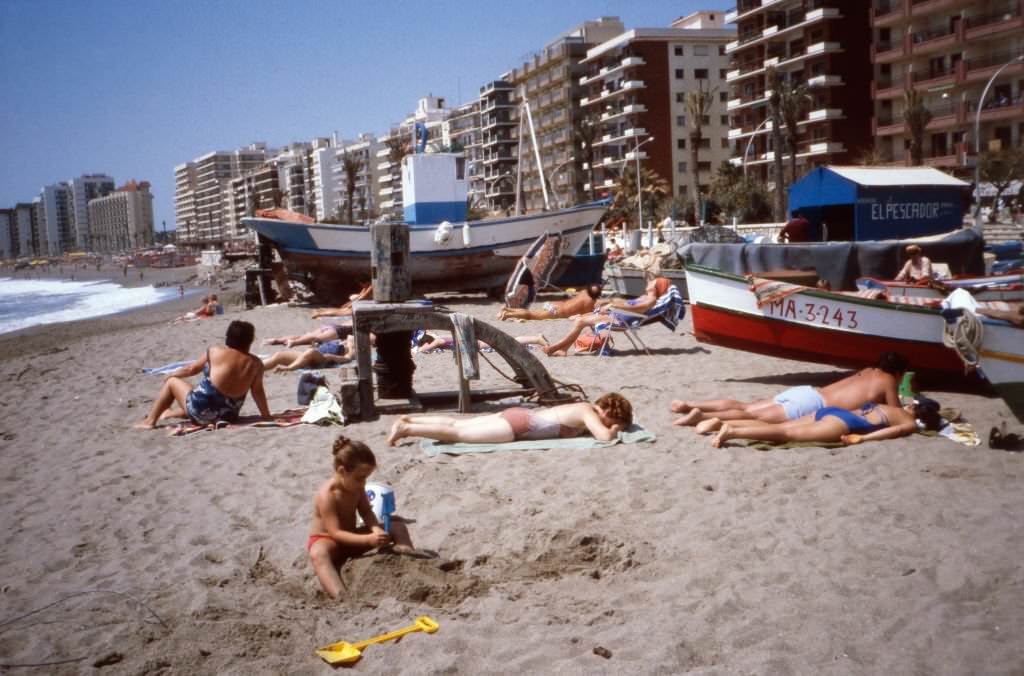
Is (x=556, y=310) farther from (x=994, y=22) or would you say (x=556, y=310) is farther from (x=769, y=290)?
(x=994, y=22)

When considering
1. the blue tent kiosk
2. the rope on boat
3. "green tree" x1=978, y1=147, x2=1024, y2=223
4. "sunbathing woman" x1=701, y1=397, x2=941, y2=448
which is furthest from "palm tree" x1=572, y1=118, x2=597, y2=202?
"sunbathing woman" x1=701, y1=397, x2=941, y2=448

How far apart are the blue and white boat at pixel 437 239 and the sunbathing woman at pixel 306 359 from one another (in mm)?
8359

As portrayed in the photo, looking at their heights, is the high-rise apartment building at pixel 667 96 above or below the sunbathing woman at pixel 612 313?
above

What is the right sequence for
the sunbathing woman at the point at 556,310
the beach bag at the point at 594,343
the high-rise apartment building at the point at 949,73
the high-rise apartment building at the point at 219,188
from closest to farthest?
the beach bag at the point at 594,343 → the sunbathing woman at the point at 556,310 → the high-rise apartment building at the point at 949,73 → the high-rise apartment building at the point at 219,188

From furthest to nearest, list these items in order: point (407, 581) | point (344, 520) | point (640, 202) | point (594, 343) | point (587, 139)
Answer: point (587, 139)
point (640, 202)
point (594, 343)
point (344, 520)
point (407, 581)

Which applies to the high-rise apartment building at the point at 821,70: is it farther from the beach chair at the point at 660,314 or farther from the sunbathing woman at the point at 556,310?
the beach chair at the point at 660,314

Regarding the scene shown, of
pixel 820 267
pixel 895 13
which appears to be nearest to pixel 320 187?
pixel 895 13

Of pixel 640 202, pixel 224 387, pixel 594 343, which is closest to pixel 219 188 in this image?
pixel 640 202

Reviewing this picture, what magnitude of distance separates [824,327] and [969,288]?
166 cm

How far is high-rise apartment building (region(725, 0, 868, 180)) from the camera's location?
54.2 metres

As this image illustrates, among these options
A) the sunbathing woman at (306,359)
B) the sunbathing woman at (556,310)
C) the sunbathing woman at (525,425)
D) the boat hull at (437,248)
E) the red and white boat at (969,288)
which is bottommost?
the sunbathing woman at (525,425)

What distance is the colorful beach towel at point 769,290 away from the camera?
26.6 feet

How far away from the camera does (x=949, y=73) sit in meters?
46.1

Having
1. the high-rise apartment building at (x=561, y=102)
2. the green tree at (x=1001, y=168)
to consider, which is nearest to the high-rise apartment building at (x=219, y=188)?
the high-rise apartment building at (x=561, y=102)
